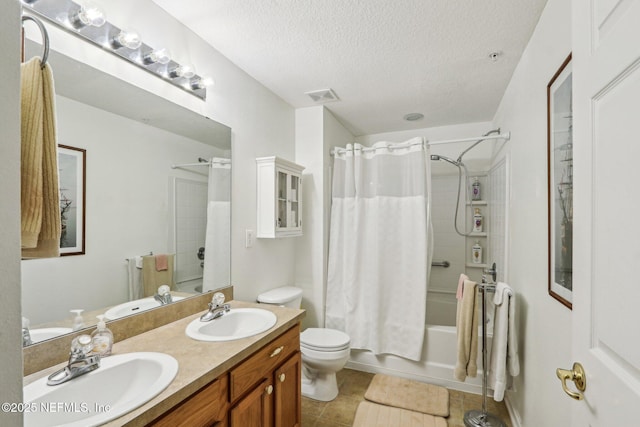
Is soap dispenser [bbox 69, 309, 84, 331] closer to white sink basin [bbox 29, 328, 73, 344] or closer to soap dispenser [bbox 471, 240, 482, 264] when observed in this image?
white sink basin [bbox 29, 328, 73, 344]

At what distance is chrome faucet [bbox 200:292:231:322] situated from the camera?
157 cm

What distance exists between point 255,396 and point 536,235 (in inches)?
62.8

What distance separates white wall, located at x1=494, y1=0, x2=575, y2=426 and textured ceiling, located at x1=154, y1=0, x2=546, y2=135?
25 centimetres

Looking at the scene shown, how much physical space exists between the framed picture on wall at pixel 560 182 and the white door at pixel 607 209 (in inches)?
18.1

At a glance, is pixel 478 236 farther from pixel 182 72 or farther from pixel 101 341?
pixel 101 341

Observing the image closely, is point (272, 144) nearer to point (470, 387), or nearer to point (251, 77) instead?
point (251, 77)

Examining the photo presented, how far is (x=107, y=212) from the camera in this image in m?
1.29

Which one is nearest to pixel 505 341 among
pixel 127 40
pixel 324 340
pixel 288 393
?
pixel 324 340

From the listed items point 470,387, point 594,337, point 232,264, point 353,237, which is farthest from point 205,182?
point 470,387

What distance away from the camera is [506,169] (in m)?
2.23

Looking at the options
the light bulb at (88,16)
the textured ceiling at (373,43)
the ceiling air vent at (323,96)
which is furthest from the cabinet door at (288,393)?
the ceiling air vent at (323,96)

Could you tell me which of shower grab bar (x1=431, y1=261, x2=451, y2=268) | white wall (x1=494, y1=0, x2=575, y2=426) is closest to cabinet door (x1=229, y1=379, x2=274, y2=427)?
white wall (x1=494, y1=0, x2=575, y2=426)

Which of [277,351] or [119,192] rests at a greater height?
[119,192]

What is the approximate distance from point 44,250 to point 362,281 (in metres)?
2.31
